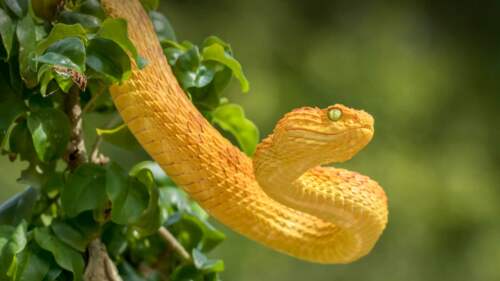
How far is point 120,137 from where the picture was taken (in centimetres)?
94

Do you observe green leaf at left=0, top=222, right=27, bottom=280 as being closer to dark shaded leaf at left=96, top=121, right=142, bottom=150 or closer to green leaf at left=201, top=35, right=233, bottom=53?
dark shaded leaf at left=96, top=121, right=142, bottom=150

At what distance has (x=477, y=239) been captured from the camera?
3.12 metres

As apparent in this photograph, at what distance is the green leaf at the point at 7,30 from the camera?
31.3 inches

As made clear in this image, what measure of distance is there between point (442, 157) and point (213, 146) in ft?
7.91

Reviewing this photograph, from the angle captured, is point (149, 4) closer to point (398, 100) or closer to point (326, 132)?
point (326, 132)

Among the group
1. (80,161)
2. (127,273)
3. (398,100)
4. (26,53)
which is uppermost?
(26,53)

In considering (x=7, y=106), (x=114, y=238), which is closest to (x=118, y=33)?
(x=7, y=106)

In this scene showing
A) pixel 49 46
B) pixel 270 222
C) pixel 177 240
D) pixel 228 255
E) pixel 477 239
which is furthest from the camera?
pixel 477 239

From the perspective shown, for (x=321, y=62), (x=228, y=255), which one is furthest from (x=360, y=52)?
(x=228, y=255)

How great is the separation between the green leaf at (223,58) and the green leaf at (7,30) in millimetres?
188

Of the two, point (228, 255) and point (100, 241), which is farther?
point (228, 255)

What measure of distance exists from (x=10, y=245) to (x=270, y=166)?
0.22m

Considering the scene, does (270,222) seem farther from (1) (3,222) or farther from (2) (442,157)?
(2) (442,157)

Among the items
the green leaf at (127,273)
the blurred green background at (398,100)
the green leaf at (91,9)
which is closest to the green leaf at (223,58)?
the green leaf at (91,9)
